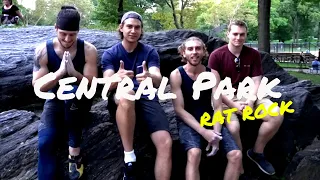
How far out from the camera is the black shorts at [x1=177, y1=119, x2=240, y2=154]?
3811 mm

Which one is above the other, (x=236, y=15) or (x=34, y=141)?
(x=236, y=15)

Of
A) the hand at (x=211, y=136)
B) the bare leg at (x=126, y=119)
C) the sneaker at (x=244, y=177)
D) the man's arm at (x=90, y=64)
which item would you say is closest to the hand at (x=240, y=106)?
the hand at (x=211, y=136)

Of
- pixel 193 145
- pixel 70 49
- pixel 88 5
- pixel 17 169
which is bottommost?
pixel 17 169

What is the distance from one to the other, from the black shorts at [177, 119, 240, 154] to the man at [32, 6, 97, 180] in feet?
3.40

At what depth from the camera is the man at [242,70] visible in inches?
168

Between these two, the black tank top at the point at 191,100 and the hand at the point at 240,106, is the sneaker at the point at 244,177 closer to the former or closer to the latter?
the hand at the point at 240,106

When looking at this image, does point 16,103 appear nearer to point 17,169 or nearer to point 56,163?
point 17,169

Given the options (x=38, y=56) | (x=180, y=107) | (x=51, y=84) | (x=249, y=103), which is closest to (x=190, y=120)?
(x=180, y=107)

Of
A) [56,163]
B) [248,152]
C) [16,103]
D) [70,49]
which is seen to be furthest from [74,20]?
[16,103]

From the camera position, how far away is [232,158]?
3801 mm

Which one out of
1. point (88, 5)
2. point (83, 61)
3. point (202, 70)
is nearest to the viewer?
point (83, 61)

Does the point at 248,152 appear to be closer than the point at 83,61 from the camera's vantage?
No

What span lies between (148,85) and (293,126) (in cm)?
240

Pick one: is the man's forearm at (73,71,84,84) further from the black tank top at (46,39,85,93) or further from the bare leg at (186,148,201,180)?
the bare leg at (186,148,201,180)
